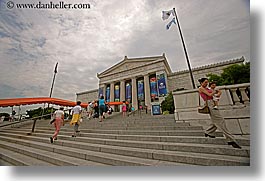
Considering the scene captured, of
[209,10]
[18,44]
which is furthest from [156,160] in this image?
[18,44]

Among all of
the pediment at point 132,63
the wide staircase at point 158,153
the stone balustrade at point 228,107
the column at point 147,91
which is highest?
the pediment at point 132,63

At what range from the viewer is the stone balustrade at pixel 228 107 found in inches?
129

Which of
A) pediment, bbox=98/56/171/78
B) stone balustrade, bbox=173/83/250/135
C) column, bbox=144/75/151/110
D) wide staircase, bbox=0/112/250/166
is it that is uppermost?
pediment, bbox=98/56/171/78

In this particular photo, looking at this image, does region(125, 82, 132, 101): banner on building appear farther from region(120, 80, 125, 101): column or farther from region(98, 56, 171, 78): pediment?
region(98, 56, 171, 78): pediment

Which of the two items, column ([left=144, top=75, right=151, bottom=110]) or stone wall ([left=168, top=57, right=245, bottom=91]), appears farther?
column ([left=144, top=75, right=151, bottom=110])

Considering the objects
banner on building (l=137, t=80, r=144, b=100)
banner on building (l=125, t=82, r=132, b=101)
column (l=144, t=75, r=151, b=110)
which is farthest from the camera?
banner on building (l=125, t=82, r=132, b=101)

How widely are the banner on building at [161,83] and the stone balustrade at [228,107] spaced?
17179 millimetres

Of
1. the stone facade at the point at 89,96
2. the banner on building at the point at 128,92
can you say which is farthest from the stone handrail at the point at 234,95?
the stone facade at the point at 89,96

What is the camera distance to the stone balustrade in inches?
129

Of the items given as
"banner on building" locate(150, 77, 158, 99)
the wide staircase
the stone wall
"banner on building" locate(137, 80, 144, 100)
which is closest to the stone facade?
"banner on building" locate(137, 80, 144, 100)

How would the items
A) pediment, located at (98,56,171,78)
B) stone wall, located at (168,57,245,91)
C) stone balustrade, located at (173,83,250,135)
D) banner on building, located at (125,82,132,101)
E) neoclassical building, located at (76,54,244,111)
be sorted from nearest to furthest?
stone balustrade, located at (173,83,250,135)
stone wall, located at (168,57,245,91)
neoclassical building, located at (76,54,244,111)
pediment, located at (98,56,171,78)
banner on building, located at (125,82,132,101)

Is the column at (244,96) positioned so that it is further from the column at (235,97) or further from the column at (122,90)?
the column at (122,90)

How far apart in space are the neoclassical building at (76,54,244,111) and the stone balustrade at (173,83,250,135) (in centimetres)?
1710

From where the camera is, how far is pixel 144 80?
993 inches
